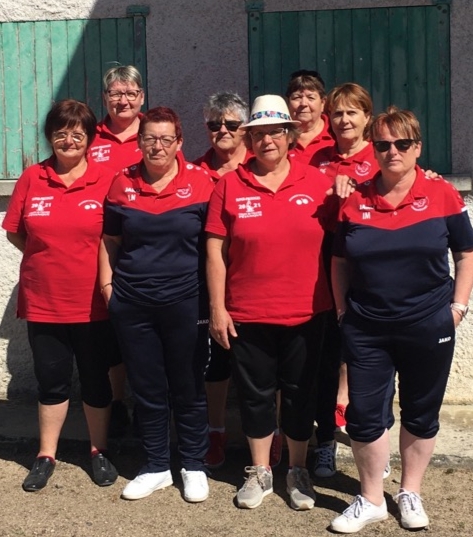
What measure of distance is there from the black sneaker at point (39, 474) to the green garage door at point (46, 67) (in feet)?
6.32

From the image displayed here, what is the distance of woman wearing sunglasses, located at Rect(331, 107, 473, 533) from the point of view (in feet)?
14.4

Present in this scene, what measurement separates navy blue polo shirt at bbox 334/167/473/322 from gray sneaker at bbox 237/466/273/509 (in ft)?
3.33

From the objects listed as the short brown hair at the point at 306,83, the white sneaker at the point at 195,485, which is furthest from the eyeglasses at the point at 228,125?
the white sneaker at the point at 195,485

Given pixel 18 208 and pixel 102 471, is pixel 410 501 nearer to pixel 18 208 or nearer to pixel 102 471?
pixel 102 471

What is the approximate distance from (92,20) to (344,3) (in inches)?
60.1

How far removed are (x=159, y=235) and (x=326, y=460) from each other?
4.90ft

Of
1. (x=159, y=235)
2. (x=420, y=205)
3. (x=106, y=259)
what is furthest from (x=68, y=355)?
(x=420, y=205)

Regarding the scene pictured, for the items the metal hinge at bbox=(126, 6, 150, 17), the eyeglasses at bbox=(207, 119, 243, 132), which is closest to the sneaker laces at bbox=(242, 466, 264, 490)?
the eyeglasses at bbox=(207, 119, 243, 132)

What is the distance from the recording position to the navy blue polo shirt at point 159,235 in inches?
188

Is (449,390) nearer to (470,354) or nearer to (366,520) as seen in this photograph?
(470,354)

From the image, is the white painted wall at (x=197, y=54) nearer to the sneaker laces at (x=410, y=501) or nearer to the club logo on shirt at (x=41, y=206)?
the club logo on shirt at (x=41, y=206)

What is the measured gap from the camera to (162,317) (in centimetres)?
489

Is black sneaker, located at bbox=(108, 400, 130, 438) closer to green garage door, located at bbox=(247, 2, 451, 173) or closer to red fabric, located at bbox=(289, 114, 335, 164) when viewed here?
red fabric, located at bbox=(289, 114, 335, 164)

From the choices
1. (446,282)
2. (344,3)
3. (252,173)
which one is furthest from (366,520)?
(344,3)
